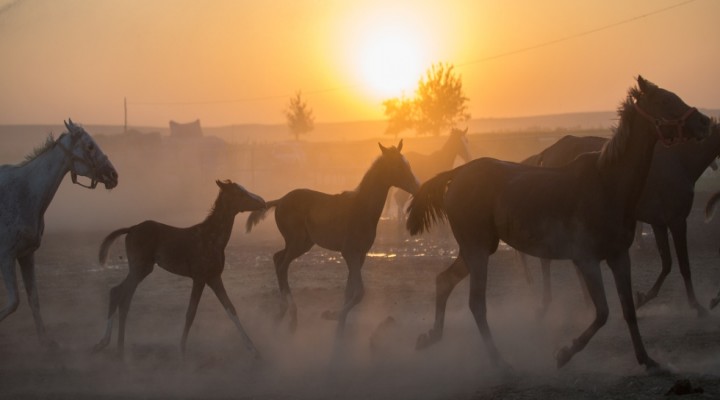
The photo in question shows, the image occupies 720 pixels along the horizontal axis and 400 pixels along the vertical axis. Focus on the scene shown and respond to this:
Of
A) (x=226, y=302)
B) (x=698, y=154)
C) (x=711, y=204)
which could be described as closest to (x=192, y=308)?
(x=226, y=302)

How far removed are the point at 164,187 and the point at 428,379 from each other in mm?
34298

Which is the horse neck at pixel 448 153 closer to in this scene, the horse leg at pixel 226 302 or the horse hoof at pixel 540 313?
the horse hoof at pixel 540 313

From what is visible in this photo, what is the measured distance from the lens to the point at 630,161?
7863mm

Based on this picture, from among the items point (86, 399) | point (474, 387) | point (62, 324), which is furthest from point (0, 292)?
point (474, 387)

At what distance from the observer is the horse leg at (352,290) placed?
381 inches

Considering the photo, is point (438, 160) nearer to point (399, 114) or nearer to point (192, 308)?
point (192, 308)

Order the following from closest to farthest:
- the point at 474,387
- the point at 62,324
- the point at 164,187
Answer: the point at 474,387 → the point at 62,324 → the point at 164,187

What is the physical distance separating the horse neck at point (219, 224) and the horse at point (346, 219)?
116 cm

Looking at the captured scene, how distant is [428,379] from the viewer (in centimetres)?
Result: 806

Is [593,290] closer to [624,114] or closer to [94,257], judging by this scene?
[624,114]

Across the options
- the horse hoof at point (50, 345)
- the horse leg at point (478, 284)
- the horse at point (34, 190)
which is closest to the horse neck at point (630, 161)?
the horse leg at point (478, 284)

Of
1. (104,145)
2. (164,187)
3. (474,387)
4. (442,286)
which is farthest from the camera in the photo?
(104,145)

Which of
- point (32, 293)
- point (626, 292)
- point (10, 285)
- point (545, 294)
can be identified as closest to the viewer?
point (626, 292)

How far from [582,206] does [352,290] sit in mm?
3094
